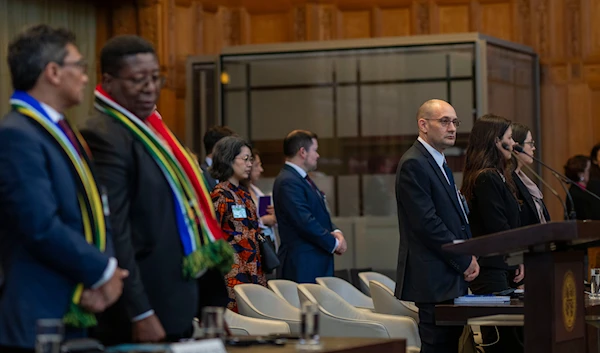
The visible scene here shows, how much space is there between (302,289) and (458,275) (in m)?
0.83

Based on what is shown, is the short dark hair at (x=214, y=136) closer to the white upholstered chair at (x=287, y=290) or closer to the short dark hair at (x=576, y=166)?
the white upholstered chair at (x=287, y=290)

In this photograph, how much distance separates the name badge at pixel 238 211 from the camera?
228 inches

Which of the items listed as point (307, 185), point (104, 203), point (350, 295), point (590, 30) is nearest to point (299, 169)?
point (307, 185)

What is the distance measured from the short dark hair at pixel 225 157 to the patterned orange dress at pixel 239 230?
0.18 feet

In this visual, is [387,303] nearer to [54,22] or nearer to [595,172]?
[595,172]

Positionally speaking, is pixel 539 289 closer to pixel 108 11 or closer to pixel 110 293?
pixel 110 293

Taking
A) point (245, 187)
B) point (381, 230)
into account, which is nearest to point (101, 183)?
point (245, 187)

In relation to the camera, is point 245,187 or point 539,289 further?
point 245,187

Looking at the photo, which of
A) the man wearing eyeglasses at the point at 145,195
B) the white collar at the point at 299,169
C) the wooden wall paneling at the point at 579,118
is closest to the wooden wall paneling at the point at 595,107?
the wooden wall paneling at the point at 579,118

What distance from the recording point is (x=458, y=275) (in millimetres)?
4832

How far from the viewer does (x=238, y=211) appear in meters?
5.82

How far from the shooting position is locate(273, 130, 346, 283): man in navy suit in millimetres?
6797

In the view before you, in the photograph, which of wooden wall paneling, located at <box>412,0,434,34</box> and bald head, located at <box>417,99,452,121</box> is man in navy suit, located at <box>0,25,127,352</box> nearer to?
bald head, located at <box>417,99,452,121</box>

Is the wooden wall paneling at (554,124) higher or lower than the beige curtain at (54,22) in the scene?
lower
